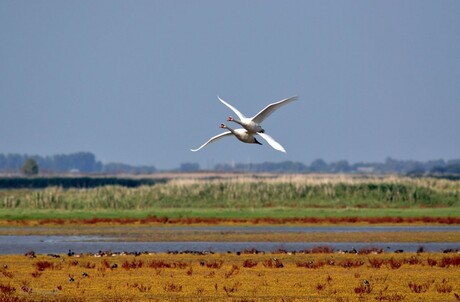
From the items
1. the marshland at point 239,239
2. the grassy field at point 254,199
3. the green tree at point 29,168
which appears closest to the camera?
the marshland at point 239,239

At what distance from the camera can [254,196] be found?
7150 cm

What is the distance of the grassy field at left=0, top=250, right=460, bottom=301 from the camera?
2672cm

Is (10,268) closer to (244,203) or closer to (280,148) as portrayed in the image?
(280,148)

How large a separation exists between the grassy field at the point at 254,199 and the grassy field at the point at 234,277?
93.8ft

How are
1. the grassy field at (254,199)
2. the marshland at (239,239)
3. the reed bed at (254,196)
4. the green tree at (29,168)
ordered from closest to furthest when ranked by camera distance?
the marshland at (239,239)
the grassy field at (254,199)
the reed bed at (254,196)
the green tree at (29,168)

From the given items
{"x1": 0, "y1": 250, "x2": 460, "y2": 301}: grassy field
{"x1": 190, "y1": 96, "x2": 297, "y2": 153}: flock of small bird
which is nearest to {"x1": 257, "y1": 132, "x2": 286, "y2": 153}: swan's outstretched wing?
{"x1": 190, "y1": 96, "x2": 297, "y2": 153}: flock of small bird

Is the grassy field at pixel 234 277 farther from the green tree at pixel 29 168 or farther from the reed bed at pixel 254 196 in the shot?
the green tree at pixel 29 168

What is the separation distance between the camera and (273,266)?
32938 mm

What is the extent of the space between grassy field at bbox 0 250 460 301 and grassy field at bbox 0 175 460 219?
93.8 ft

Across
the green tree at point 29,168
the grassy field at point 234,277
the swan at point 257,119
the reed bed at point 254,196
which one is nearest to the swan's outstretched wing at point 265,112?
the swan at point 257,119

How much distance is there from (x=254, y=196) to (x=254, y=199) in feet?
1.54

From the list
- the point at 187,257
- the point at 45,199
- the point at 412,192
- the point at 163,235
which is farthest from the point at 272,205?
the point at 187,257

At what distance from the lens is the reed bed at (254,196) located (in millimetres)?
69375

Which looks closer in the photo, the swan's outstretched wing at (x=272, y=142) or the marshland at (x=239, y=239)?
the swan's outstretched wing at (x=272, y=142)
